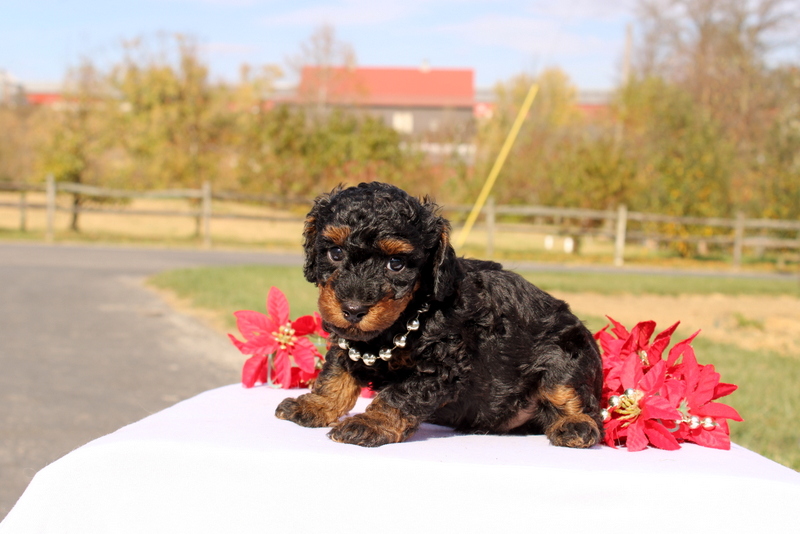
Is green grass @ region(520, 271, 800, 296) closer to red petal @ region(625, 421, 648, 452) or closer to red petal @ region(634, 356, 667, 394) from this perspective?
red petal @ region(634, 356, 667, 394)

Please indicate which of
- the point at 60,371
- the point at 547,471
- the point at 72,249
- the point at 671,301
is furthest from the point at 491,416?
the point at 72,249

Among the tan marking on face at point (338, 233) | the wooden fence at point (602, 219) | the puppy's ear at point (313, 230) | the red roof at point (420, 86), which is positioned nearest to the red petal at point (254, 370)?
the puppy's ear at point (313, 230)

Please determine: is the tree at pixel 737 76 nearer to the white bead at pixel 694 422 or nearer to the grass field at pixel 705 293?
the grass field at pixel 705 293

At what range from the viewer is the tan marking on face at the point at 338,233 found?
2.23 meters

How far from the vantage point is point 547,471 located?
2.01 m

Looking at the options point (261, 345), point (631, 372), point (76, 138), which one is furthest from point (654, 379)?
point (76, 138)

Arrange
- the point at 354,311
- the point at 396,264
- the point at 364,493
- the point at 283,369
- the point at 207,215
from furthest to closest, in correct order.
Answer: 1. the point at 207,215
2. the point at 283,369
3. the point at 396,264
4. the point at 354,311
5. the point at 364,493

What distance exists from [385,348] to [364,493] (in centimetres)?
48

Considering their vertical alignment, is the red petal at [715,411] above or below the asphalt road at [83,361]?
above

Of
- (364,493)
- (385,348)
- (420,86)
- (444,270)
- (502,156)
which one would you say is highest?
(420,86)

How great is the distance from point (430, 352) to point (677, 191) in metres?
25.5

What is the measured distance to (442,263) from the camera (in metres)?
2.34

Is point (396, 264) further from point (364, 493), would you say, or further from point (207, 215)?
point (207, 215)

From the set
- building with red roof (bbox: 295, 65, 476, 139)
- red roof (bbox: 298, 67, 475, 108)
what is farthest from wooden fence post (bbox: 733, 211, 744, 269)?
red roof (bbox: 298, 67, 475, 108)
